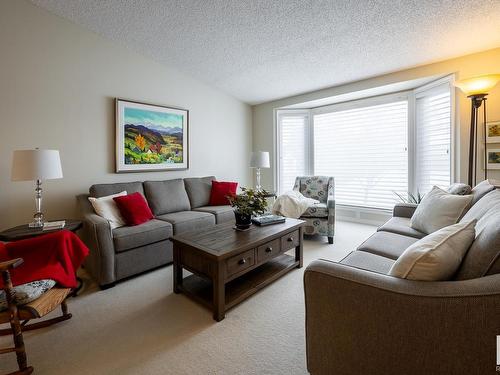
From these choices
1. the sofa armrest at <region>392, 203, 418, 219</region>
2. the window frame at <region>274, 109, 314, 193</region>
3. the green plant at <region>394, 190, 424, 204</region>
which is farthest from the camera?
the window frame at <region>274, 109, 314, 193</region>

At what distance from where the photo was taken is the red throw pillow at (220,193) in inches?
154

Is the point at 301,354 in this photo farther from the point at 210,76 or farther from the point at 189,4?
the point at 210,76

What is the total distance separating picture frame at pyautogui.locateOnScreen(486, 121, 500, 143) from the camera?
2.89 meters

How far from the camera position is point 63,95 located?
2.87m

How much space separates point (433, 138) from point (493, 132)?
74 centimetres

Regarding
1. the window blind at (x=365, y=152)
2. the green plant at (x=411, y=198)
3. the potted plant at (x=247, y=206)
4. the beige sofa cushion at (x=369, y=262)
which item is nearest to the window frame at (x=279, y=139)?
the window blind at (x=365, y=152)

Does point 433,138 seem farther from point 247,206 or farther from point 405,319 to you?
point 405,319

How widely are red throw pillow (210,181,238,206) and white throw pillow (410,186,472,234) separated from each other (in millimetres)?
2410

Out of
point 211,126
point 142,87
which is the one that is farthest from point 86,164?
point 211,126

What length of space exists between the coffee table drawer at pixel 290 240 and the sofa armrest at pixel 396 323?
50.2 inches

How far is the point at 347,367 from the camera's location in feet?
3.56

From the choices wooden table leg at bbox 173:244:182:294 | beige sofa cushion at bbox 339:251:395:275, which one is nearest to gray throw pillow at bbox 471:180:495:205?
beige sofa cushion at bbox 339:251:395:275

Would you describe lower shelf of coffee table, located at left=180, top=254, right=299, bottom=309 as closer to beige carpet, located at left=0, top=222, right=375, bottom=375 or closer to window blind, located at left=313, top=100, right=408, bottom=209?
beige carpet, located at left=0, top=222, right=375, bottom=375

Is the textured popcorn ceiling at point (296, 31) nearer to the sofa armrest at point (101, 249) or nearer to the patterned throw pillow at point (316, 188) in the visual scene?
the patterned throw pillow at point (316, 188)
